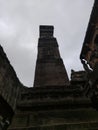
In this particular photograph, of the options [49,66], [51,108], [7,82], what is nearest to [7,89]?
[7,82]

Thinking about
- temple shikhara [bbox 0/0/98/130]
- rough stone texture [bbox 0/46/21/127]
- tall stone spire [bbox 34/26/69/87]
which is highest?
temple shikhara [bbox 0/0/98/130]

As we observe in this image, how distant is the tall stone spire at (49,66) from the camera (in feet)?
37.4

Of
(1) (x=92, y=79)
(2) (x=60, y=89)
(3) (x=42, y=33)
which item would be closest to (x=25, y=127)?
(2) (x=60, y=89)

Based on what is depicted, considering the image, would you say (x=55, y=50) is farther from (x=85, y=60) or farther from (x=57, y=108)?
(x=57, y=108)

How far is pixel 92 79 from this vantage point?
9680 mm

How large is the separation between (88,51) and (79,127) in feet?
36.9

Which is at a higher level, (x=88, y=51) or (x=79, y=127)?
(x=79, y=127)

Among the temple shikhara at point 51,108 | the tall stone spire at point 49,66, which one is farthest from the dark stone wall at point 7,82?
the tall stone spire at point 49,66

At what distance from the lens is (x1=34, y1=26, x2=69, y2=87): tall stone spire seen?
37.4ft

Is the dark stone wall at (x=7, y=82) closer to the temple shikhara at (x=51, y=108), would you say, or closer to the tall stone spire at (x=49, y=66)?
the temple shikhara at (x=51, y=108)

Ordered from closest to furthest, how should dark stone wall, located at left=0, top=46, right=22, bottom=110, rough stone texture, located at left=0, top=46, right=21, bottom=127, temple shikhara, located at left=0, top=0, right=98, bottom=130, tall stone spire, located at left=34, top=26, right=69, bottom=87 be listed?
temple shikhara, located at left=0, top=0, right=98, bottom=130 < rough stone texture, located at left=0, top=46, right=21, bottom=127 < dark stone wall, located at left=0, top=46, right=22, bottom=110 < tall stone spire, located at left=34, top=26, right=69, bottom=87

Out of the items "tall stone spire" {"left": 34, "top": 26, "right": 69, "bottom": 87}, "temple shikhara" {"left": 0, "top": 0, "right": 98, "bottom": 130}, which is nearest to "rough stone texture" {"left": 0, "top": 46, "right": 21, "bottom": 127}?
"temple shikhara" {"left": 0, "top": 0, "right": 98, "bottom": 130}

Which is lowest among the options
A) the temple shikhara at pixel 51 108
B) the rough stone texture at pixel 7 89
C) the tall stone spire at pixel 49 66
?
the tall stone spire at pixel 49 66

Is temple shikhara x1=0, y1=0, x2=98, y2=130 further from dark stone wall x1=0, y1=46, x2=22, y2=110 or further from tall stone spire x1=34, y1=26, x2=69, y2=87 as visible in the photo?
tall stone spire x1=34, y1=26, x2=69, y2=87
